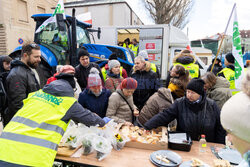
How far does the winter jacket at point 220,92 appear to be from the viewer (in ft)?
9.16

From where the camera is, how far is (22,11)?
12336 millimetres

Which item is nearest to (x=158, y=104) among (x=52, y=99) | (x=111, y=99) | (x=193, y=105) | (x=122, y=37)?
(x=193, y=105)

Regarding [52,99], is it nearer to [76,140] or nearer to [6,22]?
[76,140]

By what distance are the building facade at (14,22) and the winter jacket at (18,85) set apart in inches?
353

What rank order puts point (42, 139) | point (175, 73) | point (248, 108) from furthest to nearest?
1. point (175, 73)
2. point (42, 139)
3. point (248, 108)

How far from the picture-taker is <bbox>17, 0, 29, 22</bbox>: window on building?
39.5ft

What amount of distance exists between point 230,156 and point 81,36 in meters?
5.86

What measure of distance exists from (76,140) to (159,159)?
978 millimetres

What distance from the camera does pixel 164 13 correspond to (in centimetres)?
1803

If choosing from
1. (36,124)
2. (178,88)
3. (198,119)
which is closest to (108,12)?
(178,88)

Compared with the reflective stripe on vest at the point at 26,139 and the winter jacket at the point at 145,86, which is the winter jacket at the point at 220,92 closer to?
the winter jacket at the point at 145,86

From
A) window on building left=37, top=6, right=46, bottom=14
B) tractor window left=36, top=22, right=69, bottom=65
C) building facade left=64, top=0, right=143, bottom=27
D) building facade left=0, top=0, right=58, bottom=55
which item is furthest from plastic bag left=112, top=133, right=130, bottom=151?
window on building left=37, top=6, right=46, bottom=14

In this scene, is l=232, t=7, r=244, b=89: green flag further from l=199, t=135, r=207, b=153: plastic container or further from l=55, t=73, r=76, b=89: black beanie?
l=55, t=73, r=76, b=89: black beanie

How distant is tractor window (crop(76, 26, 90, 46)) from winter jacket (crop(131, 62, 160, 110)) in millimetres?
3493
